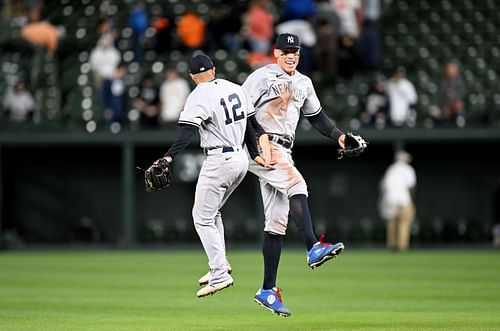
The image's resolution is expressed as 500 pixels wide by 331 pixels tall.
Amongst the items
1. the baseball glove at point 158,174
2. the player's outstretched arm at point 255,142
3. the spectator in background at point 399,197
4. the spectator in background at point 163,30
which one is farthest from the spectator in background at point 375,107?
the baseball glove at point 158,174

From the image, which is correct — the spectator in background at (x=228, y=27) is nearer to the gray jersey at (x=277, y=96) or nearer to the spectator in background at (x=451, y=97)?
the spectator in background at (x=451, y=97)

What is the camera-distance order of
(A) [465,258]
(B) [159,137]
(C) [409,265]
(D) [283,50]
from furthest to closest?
(B) [159,137] < (A) [465,258] < (C) [409,265] < (D) [283,50]

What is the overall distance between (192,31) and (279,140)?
14.4m

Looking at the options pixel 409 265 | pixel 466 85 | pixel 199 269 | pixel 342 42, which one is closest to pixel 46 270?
pixel 199 269

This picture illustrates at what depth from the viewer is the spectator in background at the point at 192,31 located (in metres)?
24.6

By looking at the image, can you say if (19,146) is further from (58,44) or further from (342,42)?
(342,42)

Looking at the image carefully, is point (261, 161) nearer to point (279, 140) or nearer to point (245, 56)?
point (279, 140)

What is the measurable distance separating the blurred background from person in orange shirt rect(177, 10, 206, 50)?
0.10 feet

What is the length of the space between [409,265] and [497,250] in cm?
579

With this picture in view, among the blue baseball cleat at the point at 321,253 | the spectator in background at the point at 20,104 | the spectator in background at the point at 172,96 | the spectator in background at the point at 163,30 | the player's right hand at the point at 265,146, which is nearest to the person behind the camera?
the blue baseball cleat at the point at 321,253

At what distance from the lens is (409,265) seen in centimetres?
1922

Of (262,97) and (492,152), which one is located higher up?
(262,97)

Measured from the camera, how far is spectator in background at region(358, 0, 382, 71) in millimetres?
24250

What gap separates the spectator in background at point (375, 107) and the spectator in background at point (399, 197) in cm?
80
